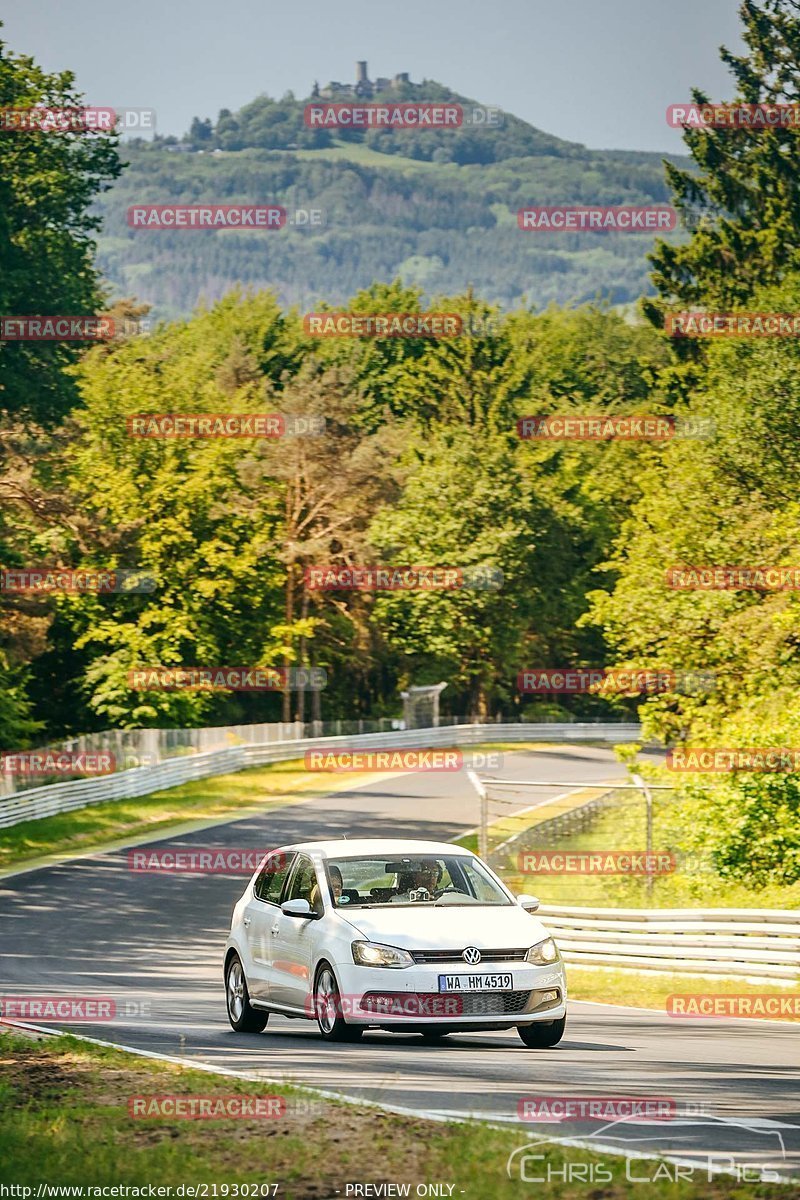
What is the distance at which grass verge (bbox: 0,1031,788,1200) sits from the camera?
742 centimetres

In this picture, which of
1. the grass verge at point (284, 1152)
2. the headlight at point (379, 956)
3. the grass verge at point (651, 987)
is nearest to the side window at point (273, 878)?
the headlight at point (379, 956)

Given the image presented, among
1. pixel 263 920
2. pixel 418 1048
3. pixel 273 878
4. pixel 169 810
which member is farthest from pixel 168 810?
pixel 418 1048

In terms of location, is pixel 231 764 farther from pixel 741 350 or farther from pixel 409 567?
pixel 409 567

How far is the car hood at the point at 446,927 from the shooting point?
12938 millimetres

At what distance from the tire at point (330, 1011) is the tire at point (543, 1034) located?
121 centimetres

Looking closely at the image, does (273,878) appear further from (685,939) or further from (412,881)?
(685,939)

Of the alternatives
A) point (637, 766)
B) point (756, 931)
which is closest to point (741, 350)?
point (637, 766)

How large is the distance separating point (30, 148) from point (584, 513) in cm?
4896

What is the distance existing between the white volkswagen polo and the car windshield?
10 millimetres

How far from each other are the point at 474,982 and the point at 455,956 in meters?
0.23

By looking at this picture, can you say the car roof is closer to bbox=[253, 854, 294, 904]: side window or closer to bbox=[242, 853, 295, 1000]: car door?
bbox=[253, 854, 294, 904]: side window

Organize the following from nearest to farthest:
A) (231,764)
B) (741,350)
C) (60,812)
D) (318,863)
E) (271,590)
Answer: (318,863) < (60,812) < (741,350) < (231,764) < (271,590)

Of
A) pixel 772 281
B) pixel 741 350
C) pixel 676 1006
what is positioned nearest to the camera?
pixel 676 1006

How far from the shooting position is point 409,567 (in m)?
85.4
